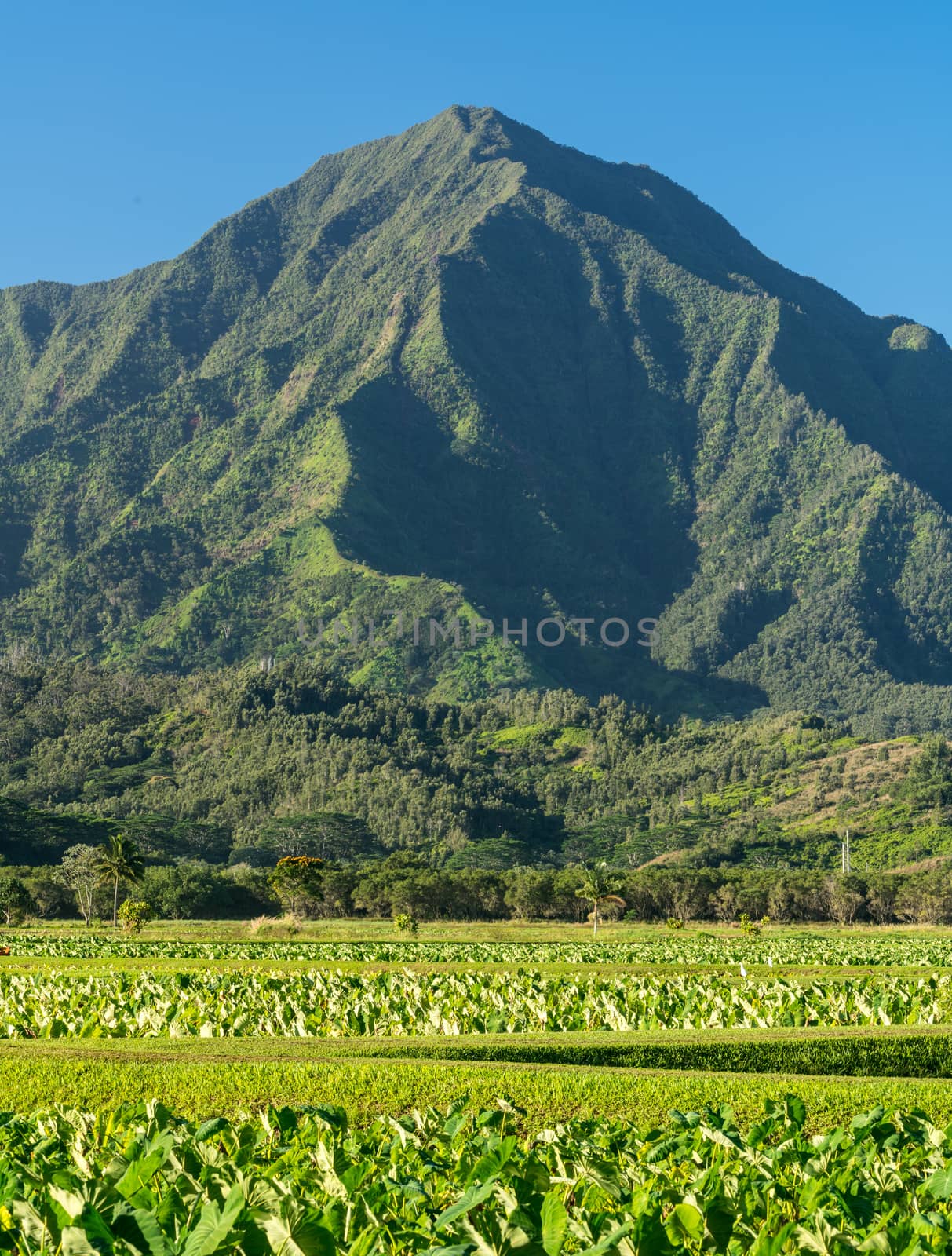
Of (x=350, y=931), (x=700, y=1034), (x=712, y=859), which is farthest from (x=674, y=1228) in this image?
(x=712, y=859)

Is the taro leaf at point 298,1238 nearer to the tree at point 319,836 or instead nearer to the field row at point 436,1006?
the field row at point 436,1006

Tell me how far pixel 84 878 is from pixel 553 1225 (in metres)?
83.0

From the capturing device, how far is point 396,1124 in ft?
29.2

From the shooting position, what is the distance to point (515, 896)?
90188 millimetres

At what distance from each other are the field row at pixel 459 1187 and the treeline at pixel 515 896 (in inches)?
3081

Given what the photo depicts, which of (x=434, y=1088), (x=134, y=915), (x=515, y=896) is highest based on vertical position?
(x=434, y=1088)

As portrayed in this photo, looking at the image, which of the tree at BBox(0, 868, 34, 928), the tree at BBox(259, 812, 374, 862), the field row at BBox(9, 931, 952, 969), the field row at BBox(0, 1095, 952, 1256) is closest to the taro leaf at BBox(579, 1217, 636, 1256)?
the field row at BBox(0, 1095, 952, 1256)

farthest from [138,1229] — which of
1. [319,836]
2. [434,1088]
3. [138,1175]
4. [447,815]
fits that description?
[447,815]

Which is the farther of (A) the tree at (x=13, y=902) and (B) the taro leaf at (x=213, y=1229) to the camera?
(A) the tree at (x=13, y=902)

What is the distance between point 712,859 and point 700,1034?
13323cm

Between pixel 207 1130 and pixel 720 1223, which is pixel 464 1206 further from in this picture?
pixel 207 1130

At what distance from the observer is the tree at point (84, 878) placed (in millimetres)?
78375

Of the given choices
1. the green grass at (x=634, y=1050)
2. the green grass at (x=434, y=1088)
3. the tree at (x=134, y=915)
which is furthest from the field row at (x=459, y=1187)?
the tree at (x=134, y=915)

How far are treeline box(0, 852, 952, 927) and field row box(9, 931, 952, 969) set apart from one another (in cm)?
2979
